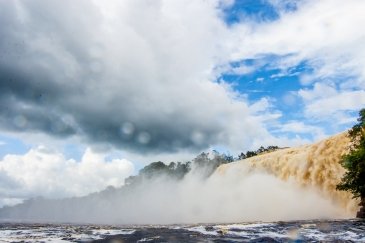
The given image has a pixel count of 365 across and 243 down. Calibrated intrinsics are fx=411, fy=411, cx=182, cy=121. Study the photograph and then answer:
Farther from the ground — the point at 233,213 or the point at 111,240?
the point at 233,213

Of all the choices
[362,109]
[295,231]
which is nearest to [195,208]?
[362,109]

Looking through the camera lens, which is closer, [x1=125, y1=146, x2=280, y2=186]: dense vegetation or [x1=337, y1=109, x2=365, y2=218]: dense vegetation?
[x1=337, y1=109, x2=365, y2=218]: dense vegetation

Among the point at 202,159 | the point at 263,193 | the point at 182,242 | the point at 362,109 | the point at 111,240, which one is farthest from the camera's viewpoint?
the point at 202,159

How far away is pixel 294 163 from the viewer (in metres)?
45.1

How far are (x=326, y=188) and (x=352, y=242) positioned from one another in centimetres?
2236

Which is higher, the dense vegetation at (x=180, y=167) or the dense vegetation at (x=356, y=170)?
the dense vegetation at (x=180, y=167)

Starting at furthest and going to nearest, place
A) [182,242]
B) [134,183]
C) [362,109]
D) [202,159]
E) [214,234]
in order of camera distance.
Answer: [134,183] < [202,159] < [362,109] < [214,234] < [182,242]

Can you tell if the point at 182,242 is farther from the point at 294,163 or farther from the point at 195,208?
the point at 195,208

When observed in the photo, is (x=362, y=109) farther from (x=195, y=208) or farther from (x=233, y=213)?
(x=195, y=208)

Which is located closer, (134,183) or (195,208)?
(195,208)

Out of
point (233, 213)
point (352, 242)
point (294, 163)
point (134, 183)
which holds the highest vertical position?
point (134, 183)

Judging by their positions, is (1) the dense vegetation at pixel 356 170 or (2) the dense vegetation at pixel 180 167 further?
(2) the dense vegetation at pixel 180 167

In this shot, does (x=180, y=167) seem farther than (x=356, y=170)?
Yes

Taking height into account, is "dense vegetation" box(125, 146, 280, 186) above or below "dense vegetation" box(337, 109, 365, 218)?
above
